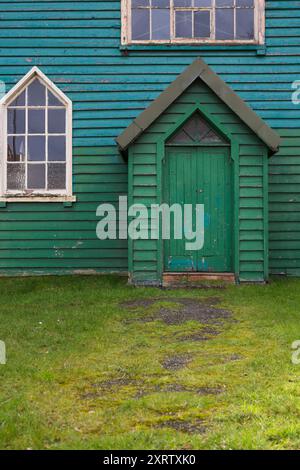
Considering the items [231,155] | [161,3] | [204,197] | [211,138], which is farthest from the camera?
[161,3]

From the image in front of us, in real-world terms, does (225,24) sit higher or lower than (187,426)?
higher

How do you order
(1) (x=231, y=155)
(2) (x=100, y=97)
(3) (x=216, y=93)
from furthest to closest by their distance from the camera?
1. (2) (x=100, y=97)
2. (1) (x=231, y=155)
3. (3) (x=216, y=93)

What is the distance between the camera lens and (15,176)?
11.6 meters

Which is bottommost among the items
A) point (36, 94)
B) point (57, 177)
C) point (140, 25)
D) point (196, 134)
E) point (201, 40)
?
point (57, 177)

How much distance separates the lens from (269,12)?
38.2ft

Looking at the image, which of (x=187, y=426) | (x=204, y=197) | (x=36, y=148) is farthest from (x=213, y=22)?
(x=187, y=426)

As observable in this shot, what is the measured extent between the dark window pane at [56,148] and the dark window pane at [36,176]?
0.96ft

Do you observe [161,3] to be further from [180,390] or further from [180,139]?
[180,390]

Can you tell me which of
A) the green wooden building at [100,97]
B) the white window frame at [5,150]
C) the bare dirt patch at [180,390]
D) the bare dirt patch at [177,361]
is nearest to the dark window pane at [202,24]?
the green wooden building at [100,97]

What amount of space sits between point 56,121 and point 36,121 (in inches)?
16.7

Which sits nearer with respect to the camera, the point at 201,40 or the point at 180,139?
the point at 180,139

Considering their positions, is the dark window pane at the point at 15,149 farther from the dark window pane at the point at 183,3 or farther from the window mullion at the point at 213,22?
the window mullion at the point at 213,22

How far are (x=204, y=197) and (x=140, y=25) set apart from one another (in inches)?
161
